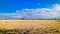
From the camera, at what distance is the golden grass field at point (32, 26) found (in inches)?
166

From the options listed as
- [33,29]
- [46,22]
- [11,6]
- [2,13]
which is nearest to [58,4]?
[46,22]

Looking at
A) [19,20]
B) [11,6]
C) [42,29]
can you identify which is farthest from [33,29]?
[11,6]

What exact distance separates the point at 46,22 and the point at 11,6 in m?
1.16

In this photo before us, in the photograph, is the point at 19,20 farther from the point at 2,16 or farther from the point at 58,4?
the point at 58,4

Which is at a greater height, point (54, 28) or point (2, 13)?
point (2, 13)

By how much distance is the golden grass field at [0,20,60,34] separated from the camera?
4227mm

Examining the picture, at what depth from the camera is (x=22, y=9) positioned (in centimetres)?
439

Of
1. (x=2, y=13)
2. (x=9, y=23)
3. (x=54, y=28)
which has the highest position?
(x=2, y=13)

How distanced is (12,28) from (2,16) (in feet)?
1.61

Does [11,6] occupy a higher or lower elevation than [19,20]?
higher

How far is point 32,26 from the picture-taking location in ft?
14.2

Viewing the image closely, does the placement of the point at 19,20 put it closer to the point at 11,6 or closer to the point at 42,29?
the point at 11,6

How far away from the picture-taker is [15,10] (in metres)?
4.39

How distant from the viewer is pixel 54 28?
4.27 m
